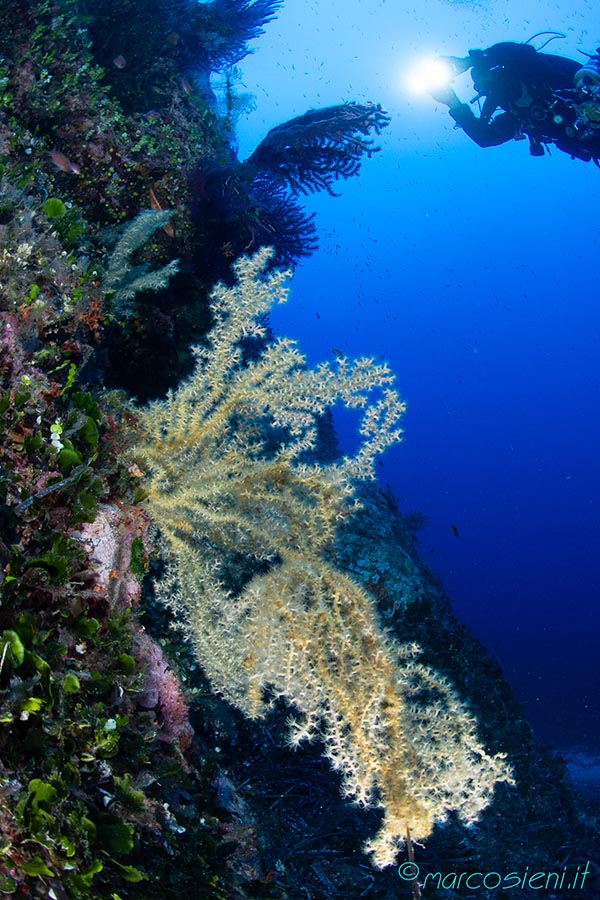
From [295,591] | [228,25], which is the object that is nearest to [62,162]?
[295,591]

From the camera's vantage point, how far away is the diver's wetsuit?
9438 mm

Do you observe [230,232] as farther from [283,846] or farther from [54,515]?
[283,846]

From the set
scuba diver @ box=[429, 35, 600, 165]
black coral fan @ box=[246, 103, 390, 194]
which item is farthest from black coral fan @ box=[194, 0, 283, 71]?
scuba diver @ box=[429, 35, 600, 165]

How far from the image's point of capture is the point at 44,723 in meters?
1.83

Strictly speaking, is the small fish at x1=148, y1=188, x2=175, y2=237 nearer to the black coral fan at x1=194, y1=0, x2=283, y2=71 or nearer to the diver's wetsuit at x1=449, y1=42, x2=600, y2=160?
the black coral fan at x1=194, y1=0, x2=283, y2=71

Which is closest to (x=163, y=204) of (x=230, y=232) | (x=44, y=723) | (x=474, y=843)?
(x=230, y=232)

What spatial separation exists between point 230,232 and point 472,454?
77.3 metres

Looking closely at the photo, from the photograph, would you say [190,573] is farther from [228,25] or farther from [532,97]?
[532,97]

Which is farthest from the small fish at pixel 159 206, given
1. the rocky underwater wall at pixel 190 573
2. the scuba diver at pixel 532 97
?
the scuba diver at pixel 532 97

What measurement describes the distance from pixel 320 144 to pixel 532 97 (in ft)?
20.2

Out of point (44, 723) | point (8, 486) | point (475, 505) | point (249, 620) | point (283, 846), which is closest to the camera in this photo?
point (44, 723)

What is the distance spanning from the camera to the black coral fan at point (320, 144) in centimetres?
638

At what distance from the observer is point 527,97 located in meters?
9.91

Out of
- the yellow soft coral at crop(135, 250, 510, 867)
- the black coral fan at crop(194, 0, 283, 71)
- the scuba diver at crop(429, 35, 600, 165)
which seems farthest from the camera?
the scuba diver at crop(429, 35, 600, 165)
